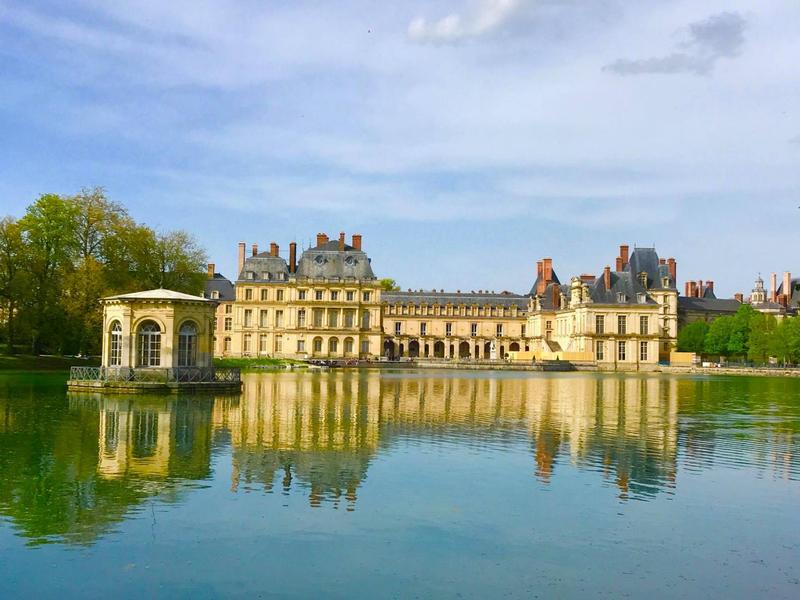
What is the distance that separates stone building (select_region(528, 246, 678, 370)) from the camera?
79.0 m

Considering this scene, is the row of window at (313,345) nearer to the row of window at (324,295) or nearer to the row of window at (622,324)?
the row of window at (324,295)

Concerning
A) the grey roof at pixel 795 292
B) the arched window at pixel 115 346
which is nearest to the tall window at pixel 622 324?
the grey roof at pixel 795 292

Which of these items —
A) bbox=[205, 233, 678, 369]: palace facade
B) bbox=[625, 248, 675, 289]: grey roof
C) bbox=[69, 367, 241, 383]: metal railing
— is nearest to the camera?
bbox=[69, 367, 241, 383]: metal railing

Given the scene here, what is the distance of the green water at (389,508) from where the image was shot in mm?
8680

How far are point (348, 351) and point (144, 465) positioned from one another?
212 feet

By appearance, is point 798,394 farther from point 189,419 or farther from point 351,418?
point 189,419

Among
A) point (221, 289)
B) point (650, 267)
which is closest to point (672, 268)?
point (650, 267)

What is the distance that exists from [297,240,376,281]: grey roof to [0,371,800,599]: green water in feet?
188

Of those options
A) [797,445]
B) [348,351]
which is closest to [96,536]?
[797,445]

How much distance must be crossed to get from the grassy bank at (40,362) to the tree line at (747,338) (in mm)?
53065

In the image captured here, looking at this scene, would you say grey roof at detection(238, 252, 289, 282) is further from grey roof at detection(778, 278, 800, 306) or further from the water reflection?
grey roof at detection(778, 278, 800, 306)

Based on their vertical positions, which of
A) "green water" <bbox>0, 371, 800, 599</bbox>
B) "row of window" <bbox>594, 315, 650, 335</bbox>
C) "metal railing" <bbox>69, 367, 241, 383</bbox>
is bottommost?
"green water" <bbox>0, 371, 800, 599</bbox>

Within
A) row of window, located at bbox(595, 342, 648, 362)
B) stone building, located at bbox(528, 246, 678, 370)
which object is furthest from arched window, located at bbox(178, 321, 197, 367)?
row of window, located at bbox(595, 342, 648, 362)

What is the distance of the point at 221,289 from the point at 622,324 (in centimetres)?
3892
